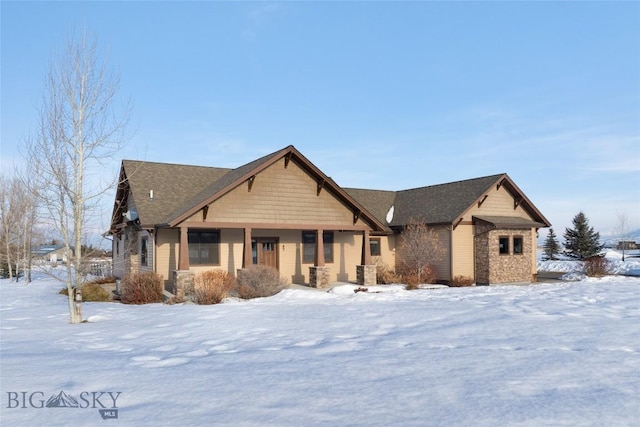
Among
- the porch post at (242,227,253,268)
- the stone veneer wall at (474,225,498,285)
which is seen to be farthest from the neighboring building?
the stone veneer wall at (474,225,498,285)

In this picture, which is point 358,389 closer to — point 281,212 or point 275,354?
point 275,354

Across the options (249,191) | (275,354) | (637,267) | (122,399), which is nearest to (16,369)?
(122,399)

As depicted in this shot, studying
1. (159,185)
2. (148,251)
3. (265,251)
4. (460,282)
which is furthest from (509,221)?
(148,251)

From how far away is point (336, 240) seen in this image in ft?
78.7

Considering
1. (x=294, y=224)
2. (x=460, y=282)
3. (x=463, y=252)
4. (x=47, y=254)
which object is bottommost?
(x=460, y=282)

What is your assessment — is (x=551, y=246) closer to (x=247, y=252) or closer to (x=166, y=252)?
(x=247, y=252)

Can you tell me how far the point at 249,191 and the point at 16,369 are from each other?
44.8 ft

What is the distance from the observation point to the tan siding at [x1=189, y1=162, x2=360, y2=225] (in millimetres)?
19562

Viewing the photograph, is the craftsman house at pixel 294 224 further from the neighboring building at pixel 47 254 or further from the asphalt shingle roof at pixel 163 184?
the neighboring building at pixel 47 254

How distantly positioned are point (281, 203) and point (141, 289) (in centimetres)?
675

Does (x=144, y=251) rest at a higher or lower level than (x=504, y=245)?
lower

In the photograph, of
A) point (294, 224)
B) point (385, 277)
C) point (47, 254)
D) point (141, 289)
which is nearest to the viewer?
point (141, 289)

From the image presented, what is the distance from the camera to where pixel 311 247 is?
23312 mm

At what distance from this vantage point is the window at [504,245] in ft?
81.6
